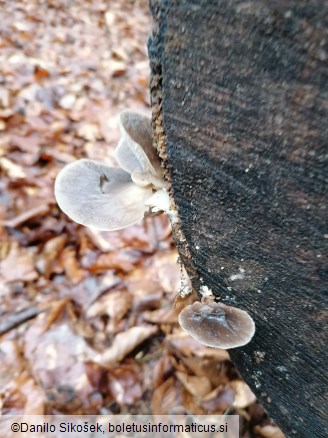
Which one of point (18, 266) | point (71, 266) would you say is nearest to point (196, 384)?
point (71, 266)

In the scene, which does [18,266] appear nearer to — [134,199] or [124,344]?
[124,344]

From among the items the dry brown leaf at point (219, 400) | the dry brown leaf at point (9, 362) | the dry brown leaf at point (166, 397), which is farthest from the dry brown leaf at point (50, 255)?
the dry brown leaf at point (219, 400)

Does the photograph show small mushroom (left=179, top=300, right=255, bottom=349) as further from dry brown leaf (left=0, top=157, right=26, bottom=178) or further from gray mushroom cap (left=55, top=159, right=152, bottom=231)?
dry brown leaf (left=0, top=157, right=26, bottom=178)

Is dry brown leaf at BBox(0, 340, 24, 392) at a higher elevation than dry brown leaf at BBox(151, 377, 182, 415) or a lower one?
higher

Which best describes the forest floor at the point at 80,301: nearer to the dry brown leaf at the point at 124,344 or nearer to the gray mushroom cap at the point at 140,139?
the dry brown leaf at the point at 124,344

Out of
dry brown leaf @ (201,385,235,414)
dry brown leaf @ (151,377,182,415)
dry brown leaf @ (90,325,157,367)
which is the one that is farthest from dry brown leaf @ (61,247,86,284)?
dry brown leaf @ (201,385,235,414)

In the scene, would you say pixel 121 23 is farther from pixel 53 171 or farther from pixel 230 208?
pixel 230 208
